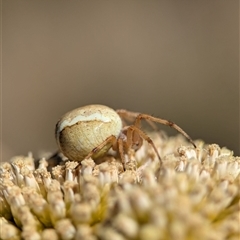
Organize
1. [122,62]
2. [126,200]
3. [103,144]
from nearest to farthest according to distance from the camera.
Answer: [126,200], [103,144], [122,62]

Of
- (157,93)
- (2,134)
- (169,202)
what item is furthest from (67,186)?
(157,93)

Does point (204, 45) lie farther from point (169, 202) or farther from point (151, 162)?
point (169, 202)

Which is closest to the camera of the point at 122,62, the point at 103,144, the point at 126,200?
the point at 126,200

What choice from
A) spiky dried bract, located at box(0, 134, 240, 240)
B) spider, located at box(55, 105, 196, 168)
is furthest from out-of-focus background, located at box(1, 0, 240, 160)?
spiky dried bract, located at box(0, 134, 240, 240)

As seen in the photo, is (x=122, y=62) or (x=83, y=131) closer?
(x=83, y=131)

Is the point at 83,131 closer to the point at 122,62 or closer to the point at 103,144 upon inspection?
the point at 103,144

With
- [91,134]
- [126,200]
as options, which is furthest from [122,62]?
[126,200]
